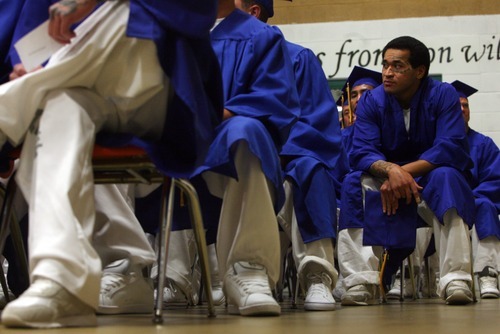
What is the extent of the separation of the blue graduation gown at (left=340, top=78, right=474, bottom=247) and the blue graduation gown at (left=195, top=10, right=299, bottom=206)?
4.09 feet

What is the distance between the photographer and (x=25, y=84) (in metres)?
2.19

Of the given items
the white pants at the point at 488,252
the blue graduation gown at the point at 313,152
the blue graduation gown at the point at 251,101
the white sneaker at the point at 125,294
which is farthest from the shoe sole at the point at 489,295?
the white sneaker at the point at 125,294

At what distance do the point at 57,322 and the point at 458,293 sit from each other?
2.45 m

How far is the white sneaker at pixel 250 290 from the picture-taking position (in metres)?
2.74

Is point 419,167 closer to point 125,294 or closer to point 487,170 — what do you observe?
point 487,170

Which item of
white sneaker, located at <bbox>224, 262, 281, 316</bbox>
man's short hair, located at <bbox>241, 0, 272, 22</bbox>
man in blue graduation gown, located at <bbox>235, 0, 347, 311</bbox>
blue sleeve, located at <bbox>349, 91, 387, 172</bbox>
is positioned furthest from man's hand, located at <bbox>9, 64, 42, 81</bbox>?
blue sleeve, located at <bbox>349, 91, 387, 172</bbox>

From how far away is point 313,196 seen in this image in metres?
3.71

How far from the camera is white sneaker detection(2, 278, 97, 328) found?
6.26 ft

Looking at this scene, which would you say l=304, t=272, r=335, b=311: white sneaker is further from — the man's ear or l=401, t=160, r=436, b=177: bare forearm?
the man's ear

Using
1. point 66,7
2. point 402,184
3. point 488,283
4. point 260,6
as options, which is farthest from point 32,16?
point 488,283

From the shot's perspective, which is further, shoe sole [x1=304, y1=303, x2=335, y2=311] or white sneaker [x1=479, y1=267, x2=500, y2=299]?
white sneaker [x1=479, y1=267, x2=500, y2=299]

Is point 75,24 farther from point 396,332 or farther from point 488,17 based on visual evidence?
point 488,17

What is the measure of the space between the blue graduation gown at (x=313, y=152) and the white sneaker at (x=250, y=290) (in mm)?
834

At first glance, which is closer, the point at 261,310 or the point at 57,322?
the point at 57,322
